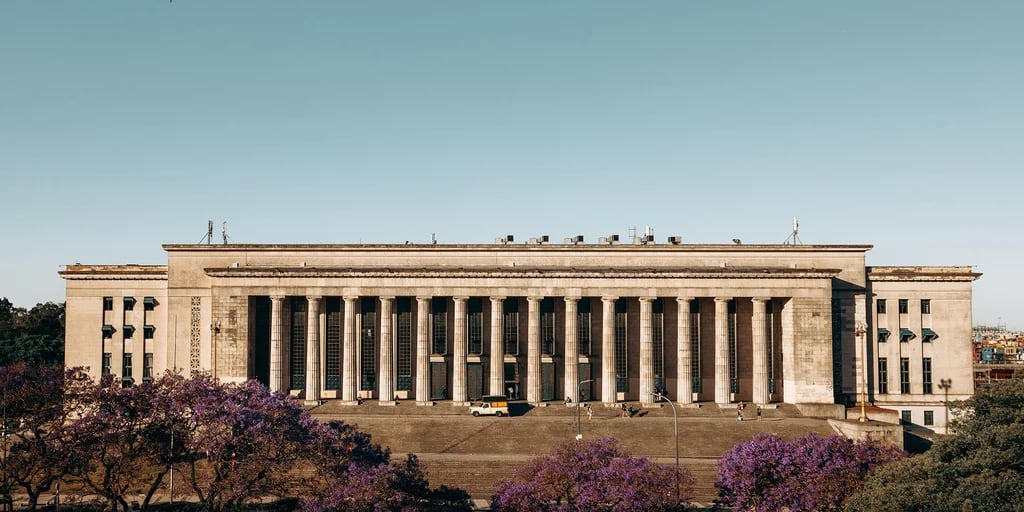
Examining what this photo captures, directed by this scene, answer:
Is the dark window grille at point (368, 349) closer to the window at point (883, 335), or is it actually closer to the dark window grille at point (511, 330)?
the dark window grille at point (511, 330)

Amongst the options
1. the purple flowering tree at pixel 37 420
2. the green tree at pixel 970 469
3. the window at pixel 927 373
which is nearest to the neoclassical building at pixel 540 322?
the window at pixel 927 373

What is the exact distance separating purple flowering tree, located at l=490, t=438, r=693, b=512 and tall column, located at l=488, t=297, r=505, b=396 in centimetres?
3496

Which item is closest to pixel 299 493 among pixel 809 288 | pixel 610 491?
pixel 610 491

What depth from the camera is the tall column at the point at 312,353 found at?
272 ft

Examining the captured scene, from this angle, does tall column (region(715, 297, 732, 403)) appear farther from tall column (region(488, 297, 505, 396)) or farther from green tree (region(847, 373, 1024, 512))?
green tree (region(847, 373, 1024, 512))

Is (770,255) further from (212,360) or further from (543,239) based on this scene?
(212,360)

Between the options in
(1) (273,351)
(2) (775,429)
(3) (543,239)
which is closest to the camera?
(2) (775,429)

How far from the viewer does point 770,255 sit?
87.4m

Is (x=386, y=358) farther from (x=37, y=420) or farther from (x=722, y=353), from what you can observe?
(x=37, y=420)

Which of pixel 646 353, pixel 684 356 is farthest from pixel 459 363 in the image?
pixel 684 356

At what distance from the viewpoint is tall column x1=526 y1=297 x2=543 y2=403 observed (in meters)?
83.0

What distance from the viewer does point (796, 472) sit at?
48.6 metres

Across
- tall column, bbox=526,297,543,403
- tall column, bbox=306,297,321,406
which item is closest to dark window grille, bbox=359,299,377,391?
tall column, bbox=306,297,321,406

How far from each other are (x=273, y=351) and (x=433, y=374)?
16.8m
